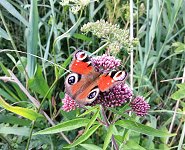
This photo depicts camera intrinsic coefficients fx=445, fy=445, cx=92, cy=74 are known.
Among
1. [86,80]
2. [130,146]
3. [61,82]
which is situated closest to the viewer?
[86,80]

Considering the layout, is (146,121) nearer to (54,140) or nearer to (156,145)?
(156,145)

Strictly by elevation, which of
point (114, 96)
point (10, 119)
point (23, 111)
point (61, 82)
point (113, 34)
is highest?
point (113, 34)

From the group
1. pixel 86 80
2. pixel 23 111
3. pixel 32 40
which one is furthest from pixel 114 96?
pixel 32 40

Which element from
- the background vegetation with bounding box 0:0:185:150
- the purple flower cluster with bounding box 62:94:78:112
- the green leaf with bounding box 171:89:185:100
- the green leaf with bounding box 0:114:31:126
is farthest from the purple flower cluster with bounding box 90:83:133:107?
the green leaf with bounding box 0:114:31:126

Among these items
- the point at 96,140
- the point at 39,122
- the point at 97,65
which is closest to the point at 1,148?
the point at 39,122

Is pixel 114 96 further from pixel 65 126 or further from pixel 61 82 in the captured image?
pixel 61 82

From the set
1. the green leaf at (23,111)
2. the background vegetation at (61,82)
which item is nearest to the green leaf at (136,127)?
the background vegetation at (61,82)

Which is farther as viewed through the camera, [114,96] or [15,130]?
[15,130]

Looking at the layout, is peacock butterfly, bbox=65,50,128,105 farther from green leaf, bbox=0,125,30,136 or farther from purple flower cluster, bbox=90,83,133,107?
green leaf, bbox=0,125,30,136

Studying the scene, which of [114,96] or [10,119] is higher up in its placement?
[114,96]
